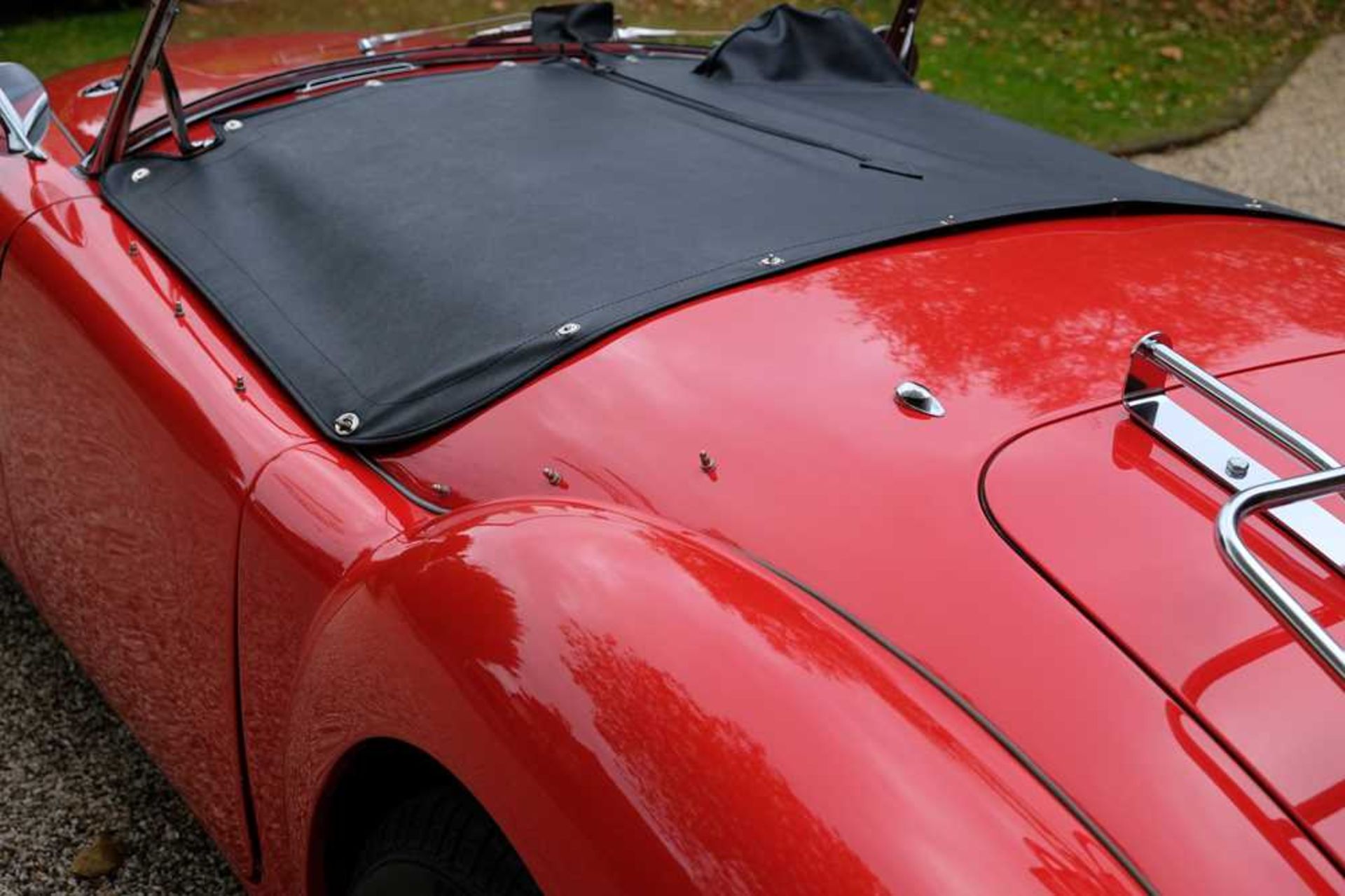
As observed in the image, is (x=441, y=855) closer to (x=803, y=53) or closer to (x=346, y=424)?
(x=346, y=424)

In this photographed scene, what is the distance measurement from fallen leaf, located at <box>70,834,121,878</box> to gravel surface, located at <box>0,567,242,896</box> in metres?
0.01

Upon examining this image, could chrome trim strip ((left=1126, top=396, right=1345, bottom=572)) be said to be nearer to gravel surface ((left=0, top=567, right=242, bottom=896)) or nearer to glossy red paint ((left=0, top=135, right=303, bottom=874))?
glossy red paint ((left=0, top=135, right=303, bottom=874))

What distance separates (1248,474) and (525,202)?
95cm

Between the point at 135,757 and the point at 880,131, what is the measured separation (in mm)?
1602

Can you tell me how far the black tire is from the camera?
127 centimetres

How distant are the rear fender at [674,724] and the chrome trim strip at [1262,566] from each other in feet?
0.70

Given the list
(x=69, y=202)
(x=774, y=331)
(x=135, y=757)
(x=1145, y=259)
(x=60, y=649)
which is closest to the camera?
(x=774, y=331)

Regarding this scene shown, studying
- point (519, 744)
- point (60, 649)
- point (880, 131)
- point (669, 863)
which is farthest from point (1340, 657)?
point (60, 649)

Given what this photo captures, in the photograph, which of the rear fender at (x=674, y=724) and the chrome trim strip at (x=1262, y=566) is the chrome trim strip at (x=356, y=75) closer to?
the rear fender at (x=674, y=724)

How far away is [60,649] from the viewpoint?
8.95 ft

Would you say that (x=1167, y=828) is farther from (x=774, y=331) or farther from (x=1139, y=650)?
(x=774, y=331)

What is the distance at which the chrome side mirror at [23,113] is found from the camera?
7.34 ft

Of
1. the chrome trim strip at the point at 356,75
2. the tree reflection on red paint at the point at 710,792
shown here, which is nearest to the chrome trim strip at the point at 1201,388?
the tree reflection on red paint at the point at 710,792

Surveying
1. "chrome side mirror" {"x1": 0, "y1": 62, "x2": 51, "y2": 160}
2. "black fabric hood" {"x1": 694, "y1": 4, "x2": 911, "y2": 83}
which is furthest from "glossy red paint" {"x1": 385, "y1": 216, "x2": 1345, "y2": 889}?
"chrome side mirror" {"x1": 0, "y1": 62, "x2": 51, "y2": 160}
